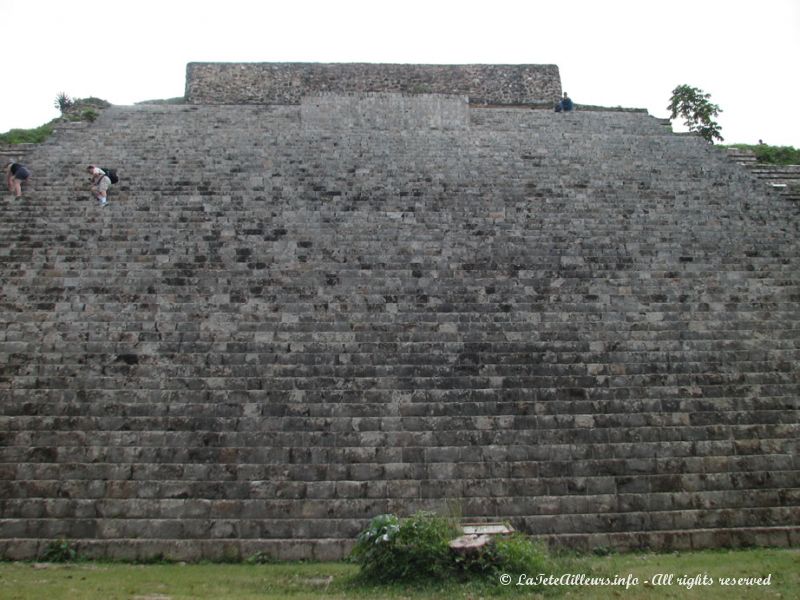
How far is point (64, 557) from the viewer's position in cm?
589

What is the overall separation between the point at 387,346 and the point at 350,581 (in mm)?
3687

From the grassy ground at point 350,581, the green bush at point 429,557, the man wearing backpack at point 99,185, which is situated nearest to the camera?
the grassy ground at point 350,581

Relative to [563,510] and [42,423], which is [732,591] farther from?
[42,423]

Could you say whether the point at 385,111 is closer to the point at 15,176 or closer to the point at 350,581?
the point at 15,176

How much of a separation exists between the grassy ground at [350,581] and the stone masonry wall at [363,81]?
1761 cm

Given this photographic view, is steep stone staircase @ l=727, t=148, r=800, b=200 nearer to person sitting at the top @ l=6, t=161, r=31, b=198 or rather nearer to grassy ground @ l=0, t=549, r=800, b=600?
grassy ground @ l=0, t=549, r=800, b=600

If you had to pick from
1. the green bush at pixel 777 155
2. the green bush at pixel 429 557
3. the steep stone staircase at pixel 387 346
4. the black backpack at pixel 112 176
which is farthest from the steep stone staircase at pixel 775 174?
the black backpack at pixel 112 176

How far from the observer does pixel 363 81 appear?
20.8 m

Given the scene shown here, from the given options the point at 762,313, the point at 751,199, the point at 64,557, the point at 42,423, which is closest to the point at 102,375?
the point at 42,423

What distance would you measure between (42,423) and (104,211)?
4.82m

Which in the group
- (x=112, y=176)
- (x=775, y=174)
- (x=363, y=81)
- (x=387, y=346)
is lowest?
(x=387, y=346)

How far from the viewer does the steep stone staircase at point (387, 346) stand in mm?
6480

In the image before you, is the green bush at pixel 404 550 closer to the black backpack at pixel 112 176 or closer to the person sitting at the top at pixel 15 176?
the black backpack at pixel 112 176

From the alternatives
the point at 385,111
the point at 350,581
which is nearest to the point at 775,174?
the point at 385,111
